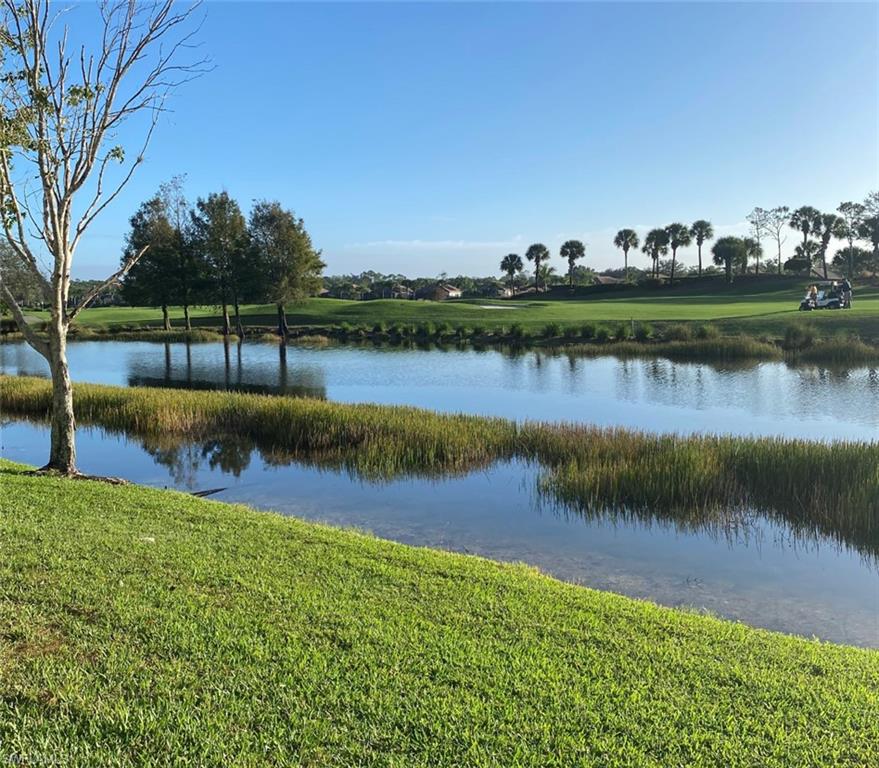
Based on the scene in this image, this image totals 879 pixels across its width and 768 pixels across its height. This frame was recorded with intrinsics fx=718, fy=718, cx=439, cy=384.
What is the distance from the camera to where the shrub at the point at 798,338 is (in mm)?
38031

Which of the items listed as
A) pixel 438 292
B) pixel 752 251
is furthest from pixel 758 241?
pixel 438 292

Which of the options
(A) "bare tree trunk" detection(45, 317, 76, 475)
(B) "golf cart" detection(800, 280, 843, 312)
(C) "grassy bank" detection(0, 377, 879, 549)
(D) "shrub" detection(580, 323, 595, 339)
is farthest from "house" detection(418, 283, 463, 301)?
(A) "bare tree trunk" detection(45, 317, 76, 475)

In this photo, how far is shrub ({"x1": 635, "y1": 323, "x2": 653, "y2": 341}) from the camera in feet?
148

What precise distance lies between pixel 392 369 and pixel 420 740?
3537 centimetres

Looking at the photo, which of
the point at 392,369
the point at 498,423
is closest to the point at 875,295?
the point at 392,369

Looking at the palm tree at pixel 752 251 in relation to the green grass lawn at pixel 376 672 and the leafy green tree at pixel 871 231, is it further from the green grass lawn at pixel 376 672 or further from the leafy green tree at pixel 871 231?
the green grass lawn at pixel 376 672

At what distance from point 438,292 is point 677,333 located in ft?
263

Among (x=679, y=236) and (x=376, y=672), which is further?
(x=679, y=236)

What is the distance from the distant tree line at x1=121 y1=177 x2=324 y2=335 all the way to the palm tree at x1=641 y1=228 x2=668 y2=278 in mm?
63199

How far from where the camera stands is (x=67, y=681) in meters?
4.12

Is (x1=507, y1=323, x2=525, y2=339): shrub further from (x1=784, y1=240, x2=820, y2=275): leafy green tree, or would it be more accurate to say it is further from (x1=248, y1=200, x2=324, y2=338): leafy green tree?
(x1=784, y1=240, x2=820, y2=275): leafy green tree

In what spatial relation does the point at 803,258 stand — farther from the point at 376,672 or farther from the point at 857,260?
the point at 376,672

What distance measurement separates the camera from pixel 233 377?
35.3 m

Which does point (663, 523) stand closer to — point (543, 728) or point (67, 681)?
point (543, 728)
